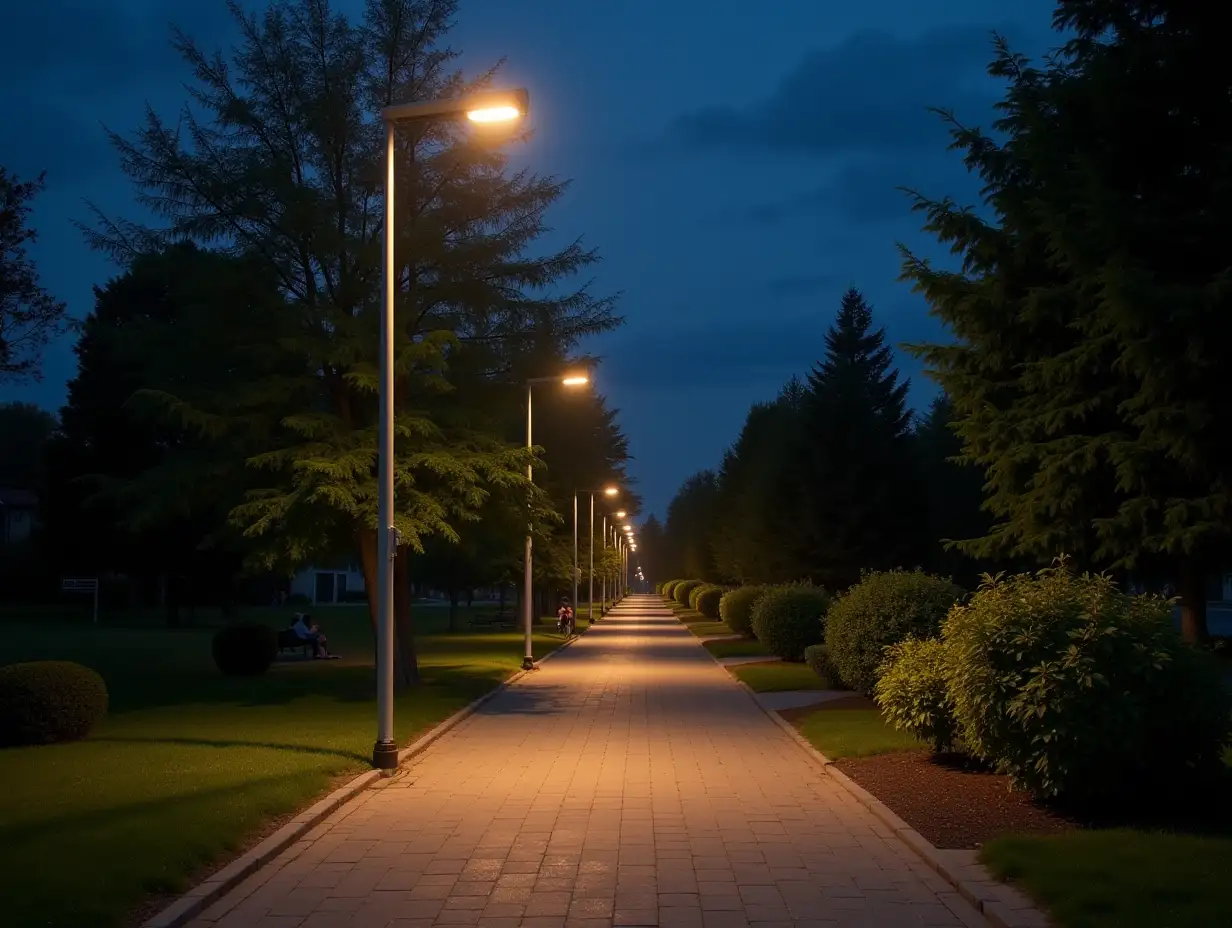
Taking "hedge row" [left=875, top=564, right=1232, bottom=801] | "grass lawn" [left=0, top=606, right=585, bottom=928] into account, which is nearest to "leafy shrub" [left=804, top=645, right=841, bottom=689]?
"grass lawn" [left=0, top=606, right=585, bottom=928]

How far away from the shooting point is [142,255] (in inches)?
968

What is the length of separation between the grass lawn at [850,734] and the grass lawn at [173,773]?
5.39 meters

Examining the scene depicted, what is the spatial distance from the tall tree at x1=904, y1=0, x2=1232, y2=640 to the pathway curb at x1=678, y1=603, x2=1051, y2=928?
6.82 m

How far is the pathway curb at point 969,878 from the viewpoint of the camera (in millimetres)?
7781

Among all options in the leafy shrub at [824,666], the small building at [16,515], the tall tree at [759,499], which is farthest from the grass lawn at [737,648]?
the small building at [16,515]

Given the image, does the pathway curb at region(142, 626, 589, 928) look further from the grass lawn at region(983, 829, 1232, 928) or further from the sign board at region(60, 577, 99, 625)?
the sign board at region(60, 577, 99, 625)

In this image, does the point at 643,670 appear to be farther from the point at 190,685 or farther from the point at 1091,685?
the point at 1091,685

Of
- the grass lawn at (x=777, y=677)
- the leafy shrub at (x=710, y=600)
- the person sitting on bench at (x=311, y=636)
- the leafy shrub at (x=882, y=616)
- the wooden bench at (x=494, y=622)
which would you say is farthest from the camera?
the leafy shrub at (x=710, y=600)

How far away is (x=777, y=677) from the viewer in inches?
1167

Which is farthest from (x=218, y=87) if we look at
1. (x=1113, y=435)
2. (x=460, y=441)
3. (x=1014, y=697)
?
(x=1014, y=697)

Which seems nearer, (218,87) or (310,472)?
(310,472)

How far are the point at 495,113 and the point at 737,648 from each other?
31717mm

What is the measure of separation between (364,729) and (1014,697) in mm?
10347

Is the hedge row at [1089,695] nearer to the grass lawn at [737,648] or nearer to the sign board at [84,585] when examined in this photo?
the grass lawn at [737,648]
